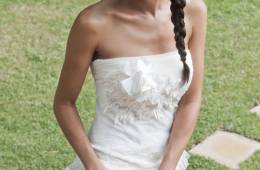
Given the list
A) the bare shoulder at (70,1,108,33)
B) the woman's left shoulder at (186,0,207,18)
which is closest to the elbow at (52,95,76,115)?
the bare shoulder at (70,1,108,33)

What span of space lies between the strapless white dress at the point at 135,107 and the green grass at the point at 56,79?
4.87ft

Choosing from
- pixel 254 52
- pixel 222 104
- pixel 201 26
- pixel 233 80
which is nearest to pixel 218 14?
pixel 254 52

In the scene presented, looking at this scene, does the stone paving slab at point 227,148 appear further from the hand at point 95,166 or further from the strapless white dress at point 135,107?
the hand at point 95,166

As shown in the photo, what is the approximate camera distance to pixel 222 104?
4129 mm

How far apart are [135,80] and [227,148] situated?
1869 millimetres

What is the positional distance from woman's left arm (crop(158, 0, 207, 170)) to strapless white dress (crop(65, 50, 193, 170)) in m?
0.03

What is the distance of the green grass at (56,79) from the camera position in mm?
3689

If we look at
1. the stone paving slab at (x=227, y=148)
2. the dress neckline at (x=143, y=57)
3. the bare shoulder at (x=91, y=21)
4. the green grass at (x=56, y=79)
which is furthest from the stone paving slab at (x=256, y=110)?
the bare shoulder at (x=91, y=21)

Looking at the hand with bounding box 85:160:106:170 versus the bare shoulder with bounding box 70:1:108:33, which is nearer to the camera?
the bare shoulder with bounding box 70:1:108:33

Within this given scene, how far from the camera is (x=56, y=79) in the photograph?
4371 millimetres

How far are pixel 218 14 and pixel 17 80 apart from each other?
6.52 ft

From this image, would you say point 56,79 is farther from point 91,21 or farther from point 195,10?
point 91,21

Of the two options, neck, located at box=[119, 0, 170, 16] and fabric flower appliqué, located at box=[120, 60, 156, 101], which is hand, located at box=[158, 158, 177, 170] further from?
neck, located at box=[119, 0, 170, 16]

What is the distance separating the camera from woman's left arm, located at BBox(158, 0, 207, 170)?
2.10 metres
